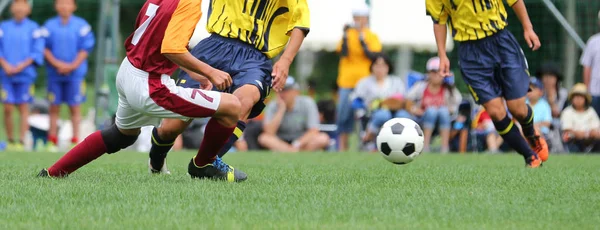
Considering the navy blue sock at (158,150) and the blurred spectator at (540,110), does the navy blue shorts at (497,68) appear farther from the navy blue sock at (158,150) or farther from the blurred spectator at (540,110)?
the blurred spectator at (540,110)

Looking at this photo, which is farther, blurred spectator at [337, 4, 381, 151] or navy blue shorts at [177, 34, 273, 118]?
blurred spectator at [337, 4, 381, 151]

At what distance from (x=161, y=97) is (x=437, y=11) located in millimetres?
3320

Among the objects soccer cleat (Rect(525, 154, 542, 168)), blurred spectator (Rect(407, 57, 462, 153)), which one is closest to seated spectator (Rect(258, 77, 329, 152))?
blurred spectator (Rect(407, 57, 462, 153))

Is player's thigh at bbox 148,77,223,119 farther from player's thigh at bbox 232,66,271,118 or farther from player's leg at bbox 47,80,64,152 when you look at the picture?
player's leg at bbox 47,80,64,152

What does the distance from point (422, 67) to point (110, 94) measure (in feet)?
21.7

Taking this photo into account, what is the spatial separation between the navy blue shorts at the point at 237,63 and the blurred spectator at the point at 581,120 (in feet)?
25.0

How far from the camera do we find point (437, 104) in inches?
526

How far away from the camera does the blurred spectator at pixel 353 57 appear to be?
45.0 feet

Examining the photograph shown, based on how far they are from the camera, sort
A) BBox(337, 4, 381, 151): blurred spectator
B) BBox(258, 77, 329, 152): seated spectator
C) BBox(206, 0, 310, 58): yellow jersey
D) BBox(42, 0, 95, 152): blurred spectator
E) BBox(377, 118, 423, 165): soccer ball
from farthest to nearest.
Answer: BBox(337, 4, 381, 151): blurred spectator < BBox(258, 77, 329, 152): seated spectator < BBox(42, 0, 95, 152): blurred spectator < BBox(377, 118, 423, 165): soccer ball < BBox(206, 0, 310, 58): yellow jersey

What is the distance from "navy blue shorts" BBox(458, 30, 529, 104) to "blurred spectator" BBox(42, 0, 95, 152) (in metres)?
6.78

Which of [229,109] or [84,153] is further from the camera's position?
[84,153]

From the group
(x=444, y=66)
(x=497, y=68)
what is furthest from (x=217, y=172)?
(x=497, y=68)

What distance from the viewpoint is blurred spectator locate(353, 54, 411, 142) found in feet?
43.6

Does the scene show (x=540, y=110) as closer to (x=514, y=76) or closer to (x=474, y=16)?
(x=514, y=76)
